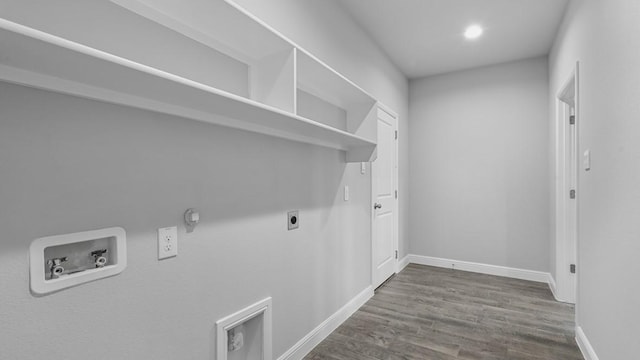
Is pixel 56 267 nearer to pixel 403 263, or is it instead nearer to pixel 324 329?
pixel 324 329

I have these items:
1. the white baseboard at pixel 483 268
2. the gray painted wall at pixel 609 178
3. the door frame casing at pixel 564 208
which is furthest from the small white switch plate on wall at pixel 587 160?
the white baseboard at pixel 483 268

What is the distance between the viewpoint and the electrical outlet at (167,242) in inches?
46.9

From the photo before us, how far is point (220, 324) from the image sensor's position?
143 centimetres

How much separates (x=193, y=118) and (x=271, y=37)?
1.64 ft

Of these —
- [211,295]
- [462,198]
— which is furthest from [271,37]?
[462,198]

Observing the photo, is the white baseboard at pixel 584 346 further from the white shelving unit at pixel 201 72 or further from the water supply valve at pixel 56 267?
the water supply valve at pixel 56 267

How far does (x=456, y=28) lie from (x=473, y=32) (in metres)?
0.22

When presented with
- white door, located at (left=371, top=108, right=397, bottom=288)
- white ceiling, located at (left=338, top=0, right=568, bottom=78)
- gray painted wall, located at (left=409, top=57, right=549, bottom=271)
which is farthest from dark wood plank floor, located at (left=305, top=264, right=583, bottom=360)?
white ceiling, located at (left=338, top=0, right=568, bottom=78)

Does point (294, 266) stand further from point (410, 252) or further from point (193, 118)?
point (410, 252)

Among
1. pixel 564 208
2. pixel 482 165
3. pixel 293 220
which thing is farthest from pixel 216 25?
pixel 482 165

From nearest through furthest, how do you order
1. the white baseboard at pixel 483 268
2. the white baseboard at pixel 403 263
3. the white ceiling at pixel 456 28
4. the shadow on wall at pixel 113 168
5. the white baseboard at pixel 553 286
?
1. the shadow on wall at pixel 113 168
2. the white ceiling at pixel 456 28
3. the white baseboard at pixel 553 286
4. the white baseboard at pixel 483 268
5. the white baseboard at pixel 403 263

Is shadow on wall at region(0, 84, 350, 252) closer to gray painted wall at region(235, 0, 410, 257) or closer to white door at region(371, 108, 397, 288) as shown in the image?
gray painted wall at region(235, 0, 410, 257)

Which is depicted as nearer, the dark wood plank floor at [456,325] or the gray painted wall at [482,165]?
the dark wood plank floor at [456,325]

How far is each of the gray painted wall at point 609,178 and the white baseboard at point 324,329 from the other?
1626mm
